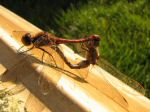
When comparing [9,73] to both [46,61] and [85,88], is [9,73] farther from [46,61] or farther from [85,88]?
[85,88]

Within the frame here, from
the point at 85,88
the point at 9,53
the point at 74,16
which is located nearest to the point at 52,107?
the point at 85,88

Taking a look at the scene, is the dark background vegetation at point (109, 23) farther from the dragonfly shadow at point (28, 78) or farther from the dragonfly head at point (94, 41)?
the dragonfly shadow at point (28, 78)

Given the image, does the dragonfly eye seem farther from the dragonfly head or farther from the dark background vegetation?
the dark background vegetation

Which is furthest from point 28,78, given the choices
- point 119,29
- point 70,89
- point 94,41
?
point 119,29

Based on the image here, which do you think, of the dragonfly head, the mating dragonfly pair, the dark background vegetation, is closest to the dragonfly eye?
the mating dragonfly pair

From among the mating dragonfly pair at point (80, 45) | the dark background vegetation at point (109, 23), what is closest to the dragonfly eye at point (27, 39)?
the mating dragonfly pair at point (80, 45)

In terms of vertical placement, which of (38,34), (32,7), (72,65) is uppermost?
(38,34)
